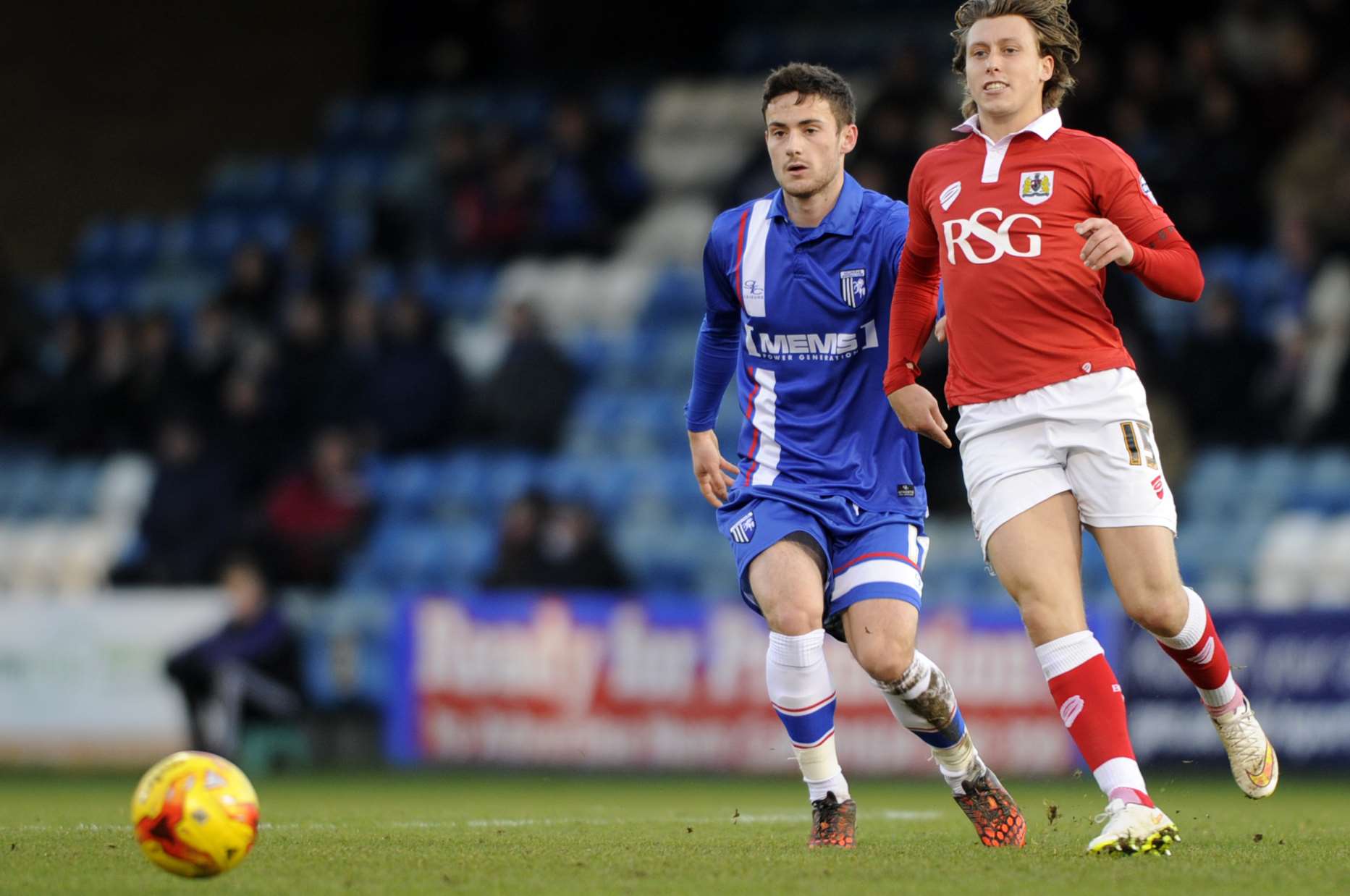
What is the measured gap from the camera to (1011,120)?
579cm

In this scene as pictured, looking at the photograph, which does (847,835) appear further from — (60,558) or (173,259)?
(173,259)

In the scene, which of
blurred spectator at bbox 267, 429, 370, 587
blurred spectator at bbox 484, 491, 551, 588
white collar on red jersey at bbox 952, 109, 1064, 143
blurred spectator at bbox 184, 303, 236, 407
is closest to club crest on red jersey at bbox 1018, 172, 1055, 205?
white collar on red jersey at bbox 952, 109, 1064, 143

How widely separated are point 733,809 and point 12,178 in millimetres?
13529

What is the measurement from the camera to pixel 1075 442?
5660 mm

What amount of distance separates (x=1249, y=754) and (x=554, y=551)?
7.63m

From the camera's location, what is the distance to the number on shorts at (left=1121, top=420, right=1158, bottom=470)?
223 inches

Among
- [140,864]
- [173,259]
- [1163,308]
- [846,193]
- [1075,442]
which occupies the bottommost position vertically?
[140,864]

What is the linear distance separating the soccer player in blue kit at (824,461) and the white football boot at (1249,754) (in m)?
0.66

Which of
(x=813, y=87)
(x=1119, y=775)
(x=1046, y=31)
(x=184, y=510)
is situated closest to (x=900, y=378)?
(x=813, y=87)

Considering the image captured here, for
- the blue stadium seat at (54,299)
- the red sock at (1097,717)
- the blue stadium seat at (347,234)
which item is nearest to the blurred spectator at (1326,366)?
the red sock at (1097,717)

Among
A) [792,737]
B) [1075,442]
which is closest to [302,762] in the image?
[792,737]

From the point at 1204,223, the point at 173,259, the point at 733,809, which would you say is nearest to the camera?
the point at 733,809

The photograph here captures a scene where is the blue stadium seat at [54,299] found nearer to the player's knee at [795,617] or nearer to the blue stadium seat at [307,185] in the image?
the blue stadium seat at [307,185]

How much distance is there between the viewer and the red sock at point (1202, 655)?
5871mm
